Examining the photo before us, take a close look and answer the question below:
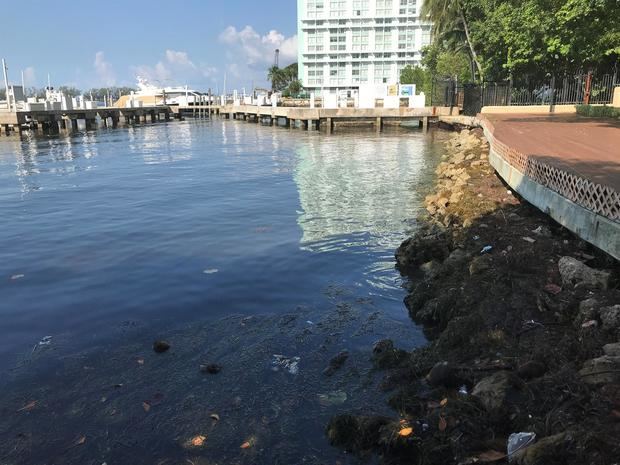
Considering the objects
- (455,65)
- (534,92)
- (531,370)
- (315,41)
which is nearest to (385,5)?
(315,41)

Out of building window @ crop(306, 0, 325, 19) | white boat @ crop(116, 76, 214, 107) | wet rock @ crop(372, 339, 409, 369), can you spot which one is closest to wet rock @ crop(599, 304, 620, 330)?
wet rock @ crop(372, 339, 409, 369)

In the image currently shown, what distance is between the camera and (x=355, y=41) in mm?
103812

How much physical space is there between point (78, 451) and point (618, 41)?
28.2m

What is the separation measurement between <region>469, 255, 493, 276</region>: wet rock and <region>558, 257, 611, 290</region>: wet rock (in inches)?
38.3

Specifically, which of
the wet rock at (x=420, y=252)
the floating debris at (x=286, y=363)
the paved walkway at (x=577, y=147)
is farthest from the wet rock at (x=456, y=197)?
the floating debris at (x=286, y=363)

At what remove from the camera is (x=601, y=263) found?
782 cm

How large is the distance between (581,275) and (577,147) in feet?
31.2

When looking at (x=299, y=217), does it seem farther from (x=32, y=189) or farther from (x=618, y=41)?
(x=618, y=41)

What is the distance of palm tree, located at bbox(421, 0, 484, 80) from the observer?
43500 mm

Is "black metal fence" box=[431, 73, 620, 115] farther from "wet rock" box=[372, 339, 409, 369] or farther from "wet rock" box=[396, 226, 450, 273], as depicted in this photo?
"wet rock" box=[372, 339, 409, 369]

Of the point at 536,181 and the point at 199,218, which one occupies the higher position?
the point at 536,181

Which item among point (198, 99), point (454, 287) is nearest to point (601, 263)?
point (454, 287)

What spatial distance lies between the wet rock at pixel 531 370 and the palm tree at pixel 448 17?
4096cm

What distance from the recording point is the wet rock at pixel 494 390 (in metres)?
4.49
